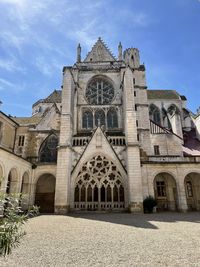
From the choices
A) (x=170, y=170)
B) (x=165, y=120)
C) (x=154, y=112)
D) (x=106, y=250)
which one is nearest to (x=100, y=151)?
(x=170, y=170)

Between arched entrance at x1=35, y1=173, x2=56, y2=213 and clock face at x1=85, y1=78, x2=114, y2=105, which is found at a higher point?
clock face at x1=85, y1=78, x2=114, y2=105

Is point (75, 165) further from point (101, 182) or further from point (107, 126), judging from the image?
point (107, 126)

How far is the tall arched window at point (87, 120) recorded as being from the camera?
2049 centimetres

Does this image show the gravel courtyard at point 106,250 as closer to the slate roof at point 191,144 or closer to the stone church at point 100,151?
the stone church at point 100,151

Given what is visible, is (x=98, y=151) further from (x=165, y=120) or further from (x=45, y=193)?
(x=165, y=120)

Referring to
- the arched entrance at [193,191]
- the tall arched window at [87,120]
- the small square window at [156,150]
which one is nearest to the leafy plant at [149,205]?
the arched entrance at [193,191]

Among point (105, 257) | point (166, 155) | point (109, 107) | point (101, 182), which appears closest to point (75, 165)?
point (101, 182)

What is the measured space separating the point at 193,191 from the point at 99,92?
1502cm

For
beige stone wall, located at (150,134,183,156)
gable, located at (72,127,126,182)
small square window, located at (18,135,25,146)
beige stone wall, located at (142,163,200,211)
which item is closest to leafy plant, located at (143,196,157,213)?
beige stone wall, located at (142,163,200,211)

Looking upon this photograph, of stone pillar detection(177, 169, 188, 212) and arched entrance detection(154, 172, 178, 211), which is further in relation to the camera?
arched entrance detection(154, 172, 178, 211)

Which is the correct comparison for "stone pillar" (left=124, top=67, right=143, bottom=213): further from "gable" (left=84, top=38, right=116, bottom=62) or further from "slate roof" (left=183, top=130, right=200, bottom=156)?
"gable" (left=84, top=38, right=116, bottom=62)

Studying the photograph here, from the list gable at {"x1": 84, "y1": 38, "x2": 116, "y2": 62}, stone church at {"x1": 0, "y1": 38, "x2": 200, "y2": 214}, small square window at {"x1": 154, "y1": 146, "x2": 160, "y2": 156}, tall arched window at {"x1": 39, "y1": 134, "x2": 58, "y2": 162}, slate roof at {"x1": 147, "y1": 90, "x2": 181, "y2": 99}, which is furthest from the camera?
slate roof at {"x1": 147, "y1": 90, "x2": 181, "y2": 99}

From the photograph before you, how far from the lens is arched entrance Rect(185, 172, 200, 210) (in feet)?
61.6

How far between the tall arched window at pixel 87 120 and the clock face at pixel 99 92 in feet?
4.47
